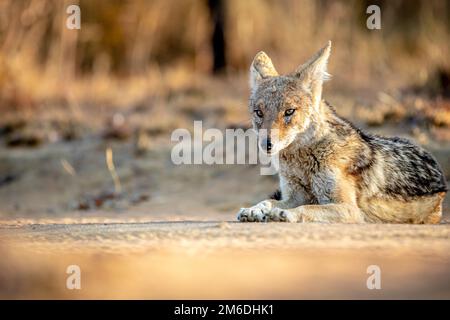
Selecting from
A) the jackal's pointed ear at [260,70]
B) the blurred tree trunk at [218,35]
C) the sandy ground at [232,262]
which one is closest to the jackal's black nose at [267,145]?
the sandy ground at [232,262]

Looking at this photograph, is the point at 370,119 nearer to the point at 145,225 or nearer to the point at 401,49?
the point at 145,225

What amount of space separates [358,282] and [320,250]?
609 millimetres

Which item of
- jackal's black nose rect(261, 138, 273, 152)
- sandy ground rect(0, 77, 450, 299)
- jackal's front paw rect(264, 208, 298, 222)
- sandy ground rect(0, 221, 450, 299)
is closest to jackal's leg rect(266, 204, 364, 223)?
jackal's front paw rect(264, 208, 298, 222)

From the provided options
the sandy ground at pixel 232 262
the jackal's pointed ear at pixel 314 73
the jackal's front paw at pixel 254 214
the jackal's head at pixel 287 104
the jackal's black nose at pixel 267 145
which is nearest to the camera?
the sandy ground at pixel 232 262

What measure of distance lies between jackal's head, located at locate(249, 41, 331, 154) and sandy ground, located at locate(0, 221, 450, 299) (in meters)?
1.14

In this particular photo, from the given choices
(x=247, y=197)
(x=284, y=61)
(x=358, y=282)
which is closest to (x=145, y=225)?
(x=358, y=282)

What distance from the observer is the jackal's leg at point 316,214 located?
647 centimetres

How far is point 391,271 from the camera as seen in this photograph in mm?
4738

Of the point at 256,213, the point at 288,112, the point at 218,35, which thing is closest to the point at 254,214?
the point at 256,213

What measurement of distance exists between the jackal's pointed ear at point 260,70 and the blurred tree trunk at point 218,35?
10.6 metres

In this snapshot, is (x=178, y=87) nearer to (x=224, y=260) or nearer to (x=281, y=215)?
(x=281, y=215)

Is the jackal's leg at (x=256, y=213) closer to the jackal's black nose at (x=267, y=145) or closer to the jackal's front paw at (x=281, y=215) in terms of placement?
the jackal's front paw at (x=281, y=215)

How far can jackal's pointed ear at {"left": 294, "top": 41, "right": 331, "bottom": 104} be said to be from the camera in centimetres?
732

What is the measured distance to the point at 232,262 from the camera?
16.2ft
